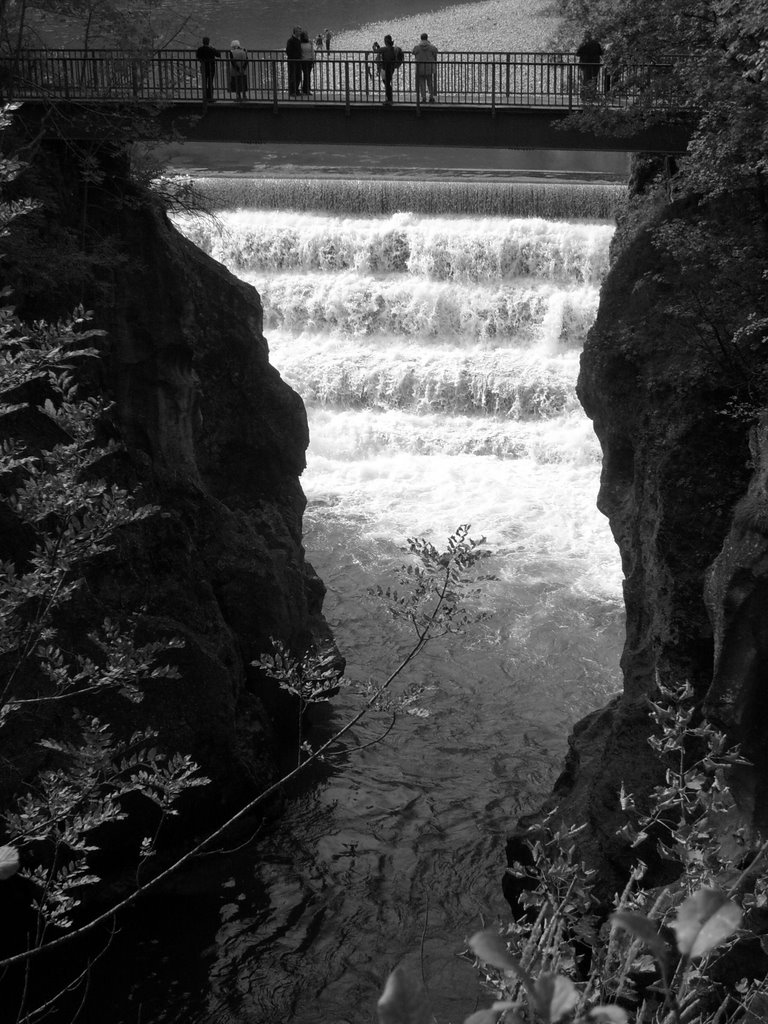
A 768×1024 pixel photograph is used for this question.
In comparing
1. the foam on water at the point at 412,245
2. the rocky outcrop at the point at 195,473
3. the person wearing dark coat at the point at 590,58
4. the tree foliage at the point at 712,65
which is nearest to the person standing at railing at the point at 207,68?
the rocky outcrop at the point at 195,473

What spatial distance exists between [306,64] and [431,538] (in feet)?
30.6

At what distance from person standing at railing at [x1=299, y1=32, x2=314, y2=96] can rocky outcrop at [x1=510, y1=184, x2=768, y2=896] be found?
31.0 feet

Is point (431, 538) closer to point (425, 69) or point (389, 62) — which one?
point (389, 62)

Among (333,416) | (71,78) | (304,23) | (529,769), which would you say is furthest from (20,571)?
(304,23)

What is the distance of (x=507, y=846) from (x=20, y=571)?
5.47 metres

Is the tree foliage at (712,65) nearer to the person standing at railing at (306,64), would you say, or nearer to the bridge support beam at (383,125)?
the bridge support beam at (383,125)

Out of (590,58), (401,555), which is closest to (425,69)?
(590,58)

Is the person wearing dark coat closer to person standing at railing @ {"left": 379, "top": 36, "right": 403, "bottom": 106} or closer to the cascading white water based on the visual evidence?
person standing at railing @ {"left": 379, "top": 36, "right": 403, "bottom": 106}

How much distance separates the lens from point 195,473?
50.2 ft

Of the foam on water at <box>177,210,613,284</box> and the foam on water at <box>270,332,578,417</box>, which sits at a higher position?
the foam on water at <box>177,210,613,284</box>

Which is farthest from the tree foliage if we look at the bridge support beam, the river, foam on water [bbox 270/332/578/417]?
foam on water [bbox 270/332/578/417]

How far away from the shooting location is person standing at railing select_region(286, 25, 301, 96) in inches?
826

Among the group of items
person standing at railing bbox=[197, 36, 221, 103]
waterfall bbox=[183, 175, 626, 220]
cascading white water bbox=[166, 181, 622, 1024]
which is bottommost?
cascading white water bbox=[166, 181, 622, 1024]

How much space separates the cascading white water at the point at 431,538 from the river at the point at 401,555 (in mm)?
40
